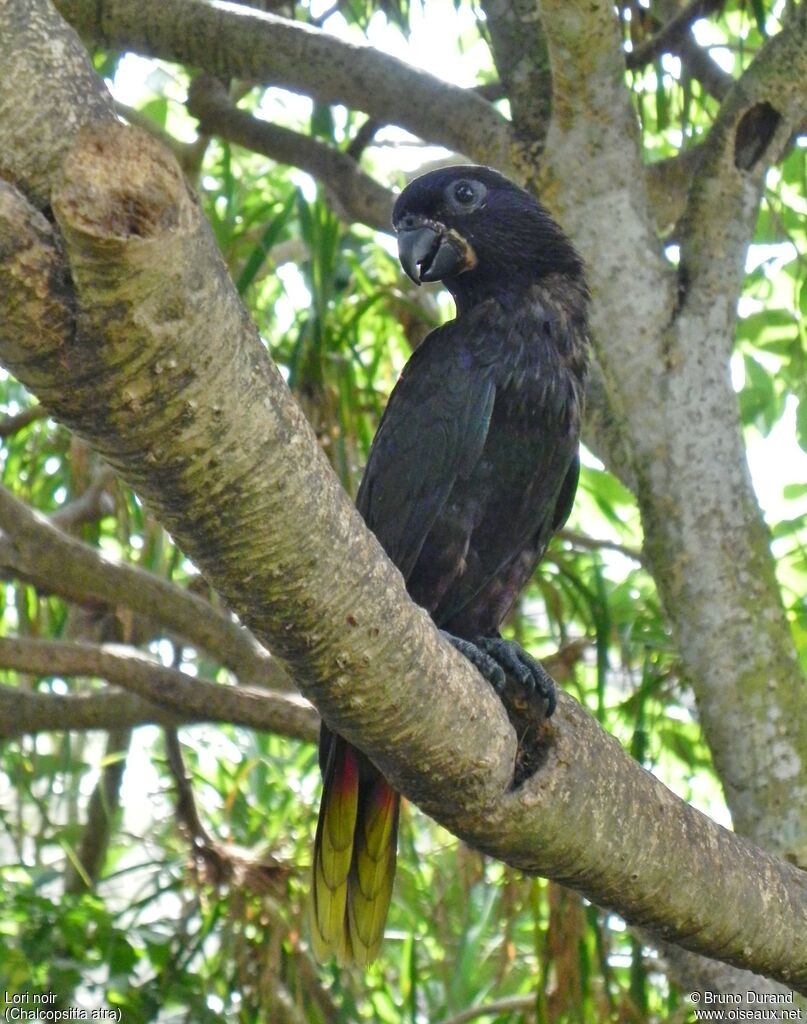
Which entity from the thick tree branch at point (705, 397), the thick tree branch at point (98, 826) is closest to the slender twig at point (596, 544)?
the thick tree branch at point (705, 397)

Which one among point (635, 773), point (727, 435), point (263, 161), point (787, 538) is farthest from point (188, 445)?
point (263, 161)

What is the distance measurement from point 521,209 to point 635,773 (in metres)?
1.35

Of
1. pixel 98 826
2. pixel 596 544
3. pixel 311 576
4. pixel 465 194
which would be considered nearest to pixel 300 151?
pixel 465 194

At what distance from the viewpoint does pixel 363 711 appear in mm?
1505

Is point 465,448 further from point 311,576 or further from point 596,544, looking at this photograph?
point 596,544

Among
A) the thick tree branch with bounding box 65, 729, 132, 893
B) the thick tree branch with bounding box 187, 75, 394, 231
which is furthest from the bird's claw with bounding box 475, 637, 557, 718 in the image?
the thick tree branch with bounding box 65, 729, 132, 893

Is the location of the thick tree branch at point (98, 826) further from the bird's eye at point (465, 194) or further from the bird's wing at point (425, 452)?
the bird's eye at point (465, 194)

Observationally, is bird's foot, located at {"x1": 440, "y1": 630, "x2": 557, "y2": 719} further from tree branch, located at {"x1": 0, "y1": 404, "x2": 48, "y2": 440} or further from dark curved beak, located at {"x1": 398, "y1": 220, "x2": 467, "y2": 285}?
tree branch, located at {"x1": 0, "y1": 404, "x2": 48, "y2": 440}

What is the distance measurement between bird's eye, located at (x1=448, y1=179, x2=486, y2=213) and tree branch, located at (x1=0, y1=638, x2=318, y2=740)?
1.16 m

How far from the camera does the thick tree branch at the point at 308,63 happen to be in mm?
3021

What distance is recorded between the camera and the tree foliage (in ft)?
8.97

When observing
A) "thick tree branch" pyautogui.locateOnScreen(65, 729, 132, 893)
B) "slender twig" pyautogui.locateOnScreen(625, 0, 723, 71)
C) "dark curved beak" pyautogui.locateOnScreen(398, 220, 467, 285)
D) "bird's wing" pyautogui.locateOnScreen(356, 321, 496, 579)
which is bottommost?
"thick tree branch" pyautogui.locateOnScreen(65, 729, 132, 893)

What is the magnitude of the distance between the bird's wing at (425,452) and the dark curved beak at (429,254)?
1.05 feet

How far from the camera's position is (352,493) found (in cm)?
336
